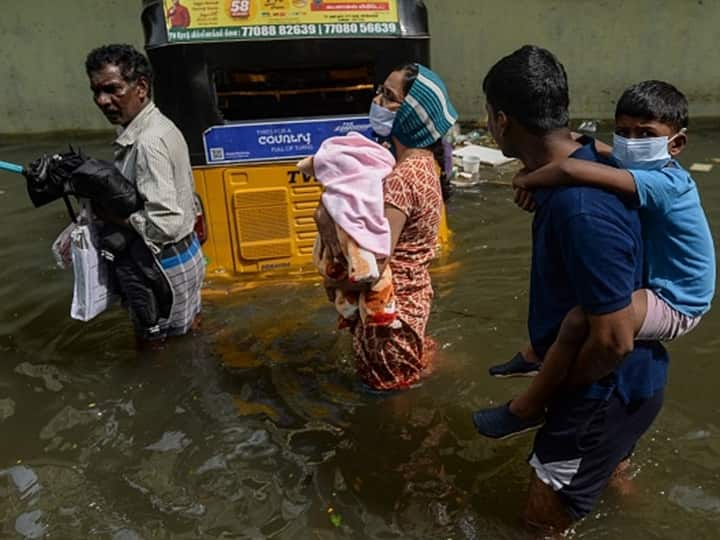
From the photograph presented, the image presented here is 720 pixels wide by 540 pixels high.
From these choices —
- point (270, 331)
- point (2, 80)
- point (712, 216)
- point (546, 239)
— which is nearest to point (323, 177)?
point (546, 239)

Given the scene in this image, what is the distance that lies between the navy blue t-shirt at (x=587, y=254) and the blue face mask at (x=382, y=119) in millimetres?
985

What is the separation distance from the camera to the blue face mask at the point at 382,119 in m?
2.66

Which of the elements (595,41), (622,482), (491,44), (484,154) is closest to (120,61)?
(622,482)

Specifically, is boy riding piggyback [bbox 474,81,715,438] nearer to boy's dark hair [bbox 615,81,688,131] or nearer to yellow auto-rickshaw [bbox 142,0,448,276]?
boy's dark hair [bbox 615,81,688,131]

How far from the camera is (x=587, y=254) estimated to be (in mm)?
1641

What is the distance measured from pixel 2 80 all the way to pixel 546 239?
8.05 meters

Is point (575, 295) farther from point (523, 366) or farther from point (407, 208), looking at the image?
point (407, 208)

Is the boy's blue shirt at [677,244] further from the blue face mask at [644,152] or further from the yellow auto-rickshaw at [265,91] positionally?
the yellow auto-rickshaw at [265,91]

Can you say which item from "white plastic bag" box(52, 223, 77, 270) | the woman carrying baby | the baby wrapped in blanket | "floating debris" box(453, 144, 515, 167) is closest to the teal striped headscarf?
the woman carrying baby

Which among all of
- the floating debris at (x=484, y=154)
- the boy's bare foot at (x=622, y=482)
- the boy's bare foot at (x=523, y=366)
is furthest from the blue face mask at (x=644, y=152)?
the floating debris at (x=484, y=154)

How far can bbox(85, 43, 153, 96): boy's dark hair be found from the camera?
10.2ft

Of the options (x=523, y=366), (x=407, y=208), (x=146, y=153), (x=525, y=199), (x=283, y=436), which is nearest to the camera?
(x=525, y=199)

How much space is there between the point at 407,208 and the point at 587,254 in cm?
98

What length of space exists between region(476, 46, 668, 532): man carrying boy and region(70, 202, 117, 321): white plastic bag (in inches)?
84.4
